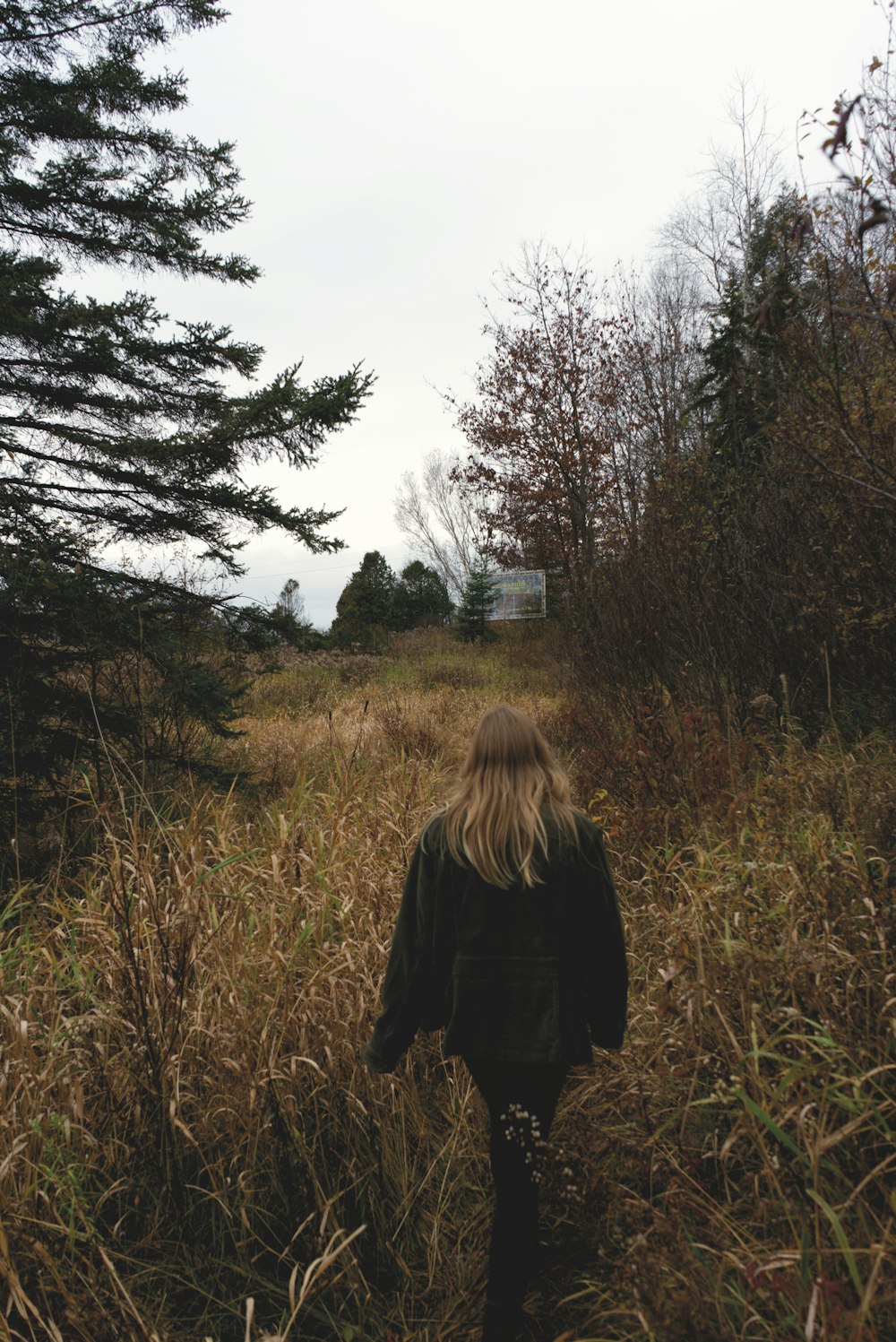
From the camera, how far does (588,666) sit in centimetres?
917

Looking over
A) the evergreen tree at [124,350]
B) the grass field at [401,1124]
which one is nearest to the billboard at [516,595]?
Result: the evergreen tree at [124,350]

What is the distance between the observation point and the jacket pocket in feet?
5.90

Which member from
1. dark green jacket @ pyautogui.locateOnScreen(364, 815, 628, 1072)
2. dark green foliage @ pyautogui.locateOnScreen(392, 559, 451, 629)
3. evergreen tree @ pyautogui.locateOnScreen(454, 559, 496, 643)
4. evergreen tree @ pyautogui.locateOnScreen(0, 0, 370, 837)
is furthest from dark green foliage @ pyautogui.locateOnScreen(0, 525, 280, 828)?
dark green foliage @ pyautogui.locateOnScreen(392, 559, 451, 629)

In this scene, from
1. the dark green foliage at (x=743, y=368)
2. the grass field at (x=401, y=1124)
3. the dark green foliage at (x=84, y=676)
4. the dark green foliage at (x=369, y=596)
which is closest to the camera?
the grass field at (x=401, y=1124)

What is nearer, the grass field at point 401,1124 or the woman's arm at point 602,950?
the grass field at point 401,1124

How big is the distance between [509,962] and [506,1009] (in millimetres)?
116

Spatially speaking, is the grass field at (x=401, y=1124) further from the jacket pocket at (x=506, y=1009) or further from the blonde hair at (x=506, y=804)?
the blonde hair at (x=506, y=804)

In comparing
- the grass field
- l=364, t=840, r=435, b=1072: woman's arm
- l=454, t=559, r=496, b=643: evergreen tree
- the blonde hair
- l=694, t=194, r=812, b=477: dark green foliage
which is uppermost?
l=694, t=194, r=812, b=477: dark green foliage

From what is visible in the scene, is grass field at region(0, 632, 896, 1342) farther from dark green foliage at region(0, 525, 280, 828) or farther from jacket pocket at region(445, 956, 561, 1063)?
dark green foliage at region(0, 525, 280, 828)

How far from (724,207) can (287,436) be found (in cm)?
1618

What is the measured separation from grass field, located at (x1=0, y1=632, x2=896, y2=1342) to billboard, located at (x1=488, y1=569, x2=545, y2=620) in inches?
810

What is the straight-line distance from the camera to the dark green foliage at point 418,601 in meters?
33.9

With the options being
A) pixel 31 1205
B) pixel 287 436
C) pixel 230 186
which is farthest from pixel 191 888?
pixel 230 186

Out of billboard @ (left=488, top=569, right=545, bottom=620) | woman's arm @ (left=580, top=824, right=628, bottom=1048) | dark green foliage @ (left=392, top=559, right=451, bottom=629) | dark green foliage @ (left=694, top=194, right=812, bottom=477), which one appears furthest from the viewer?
dark green foliage @ (left=392, top=559, right=451, bottom=629)
